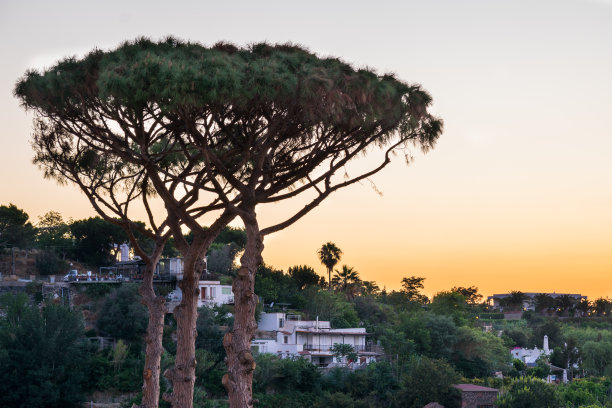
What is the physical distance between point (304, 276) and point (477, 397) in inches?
1006

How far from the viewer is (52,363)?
44281mm

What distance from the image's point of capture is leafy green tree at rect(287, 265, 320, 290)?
72.4 meters

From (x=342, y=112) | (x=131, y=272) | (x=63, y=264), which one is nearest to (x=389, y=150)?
(x=342, y=112)

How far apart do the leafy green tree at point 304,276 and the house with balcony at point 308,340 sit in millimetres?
11689

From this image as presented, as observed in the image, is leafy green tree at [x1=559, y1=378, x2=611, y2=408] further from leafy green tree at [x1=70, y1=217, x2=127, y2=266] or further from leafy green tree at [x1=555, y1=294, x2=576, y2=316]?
leafy green tree at [x1=555, y1=294, x2=576, y2=316]

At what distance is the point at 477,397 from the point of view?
163ft

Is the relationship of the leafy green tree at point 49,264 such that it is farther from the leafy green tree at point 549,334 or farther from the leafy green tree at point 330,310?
the leafy green tree at point 549,334

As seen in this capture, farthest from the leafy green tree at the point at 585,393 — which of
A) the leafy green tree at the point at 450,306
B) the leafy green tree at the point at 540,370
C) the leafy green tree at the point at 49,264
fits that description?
the leafy green tree at the point at 49,264

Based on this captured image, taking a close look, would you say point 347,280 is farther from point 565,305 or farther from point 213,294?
point 565,305

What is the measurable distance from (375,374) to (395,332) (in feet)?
34.1

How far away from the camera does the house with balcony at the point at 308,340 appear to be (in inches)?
2183

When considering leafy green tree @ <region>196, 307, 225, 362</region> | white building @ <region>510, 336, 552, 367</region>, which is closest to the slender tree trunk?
leafy green tree @ <region>196, 307, 225, 362</region>

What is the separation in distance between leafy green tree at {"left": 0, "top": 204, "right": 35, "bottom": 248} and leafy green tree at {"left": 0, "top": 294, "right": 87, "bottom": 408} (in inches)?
1030

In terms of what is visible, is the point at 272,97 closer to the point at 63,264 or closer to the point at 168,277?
the point at 168,277
